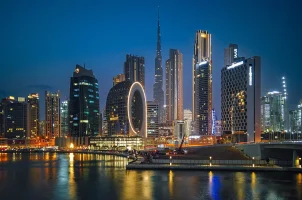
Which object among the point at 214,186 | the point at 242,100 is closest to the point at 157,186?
the point at 214,186

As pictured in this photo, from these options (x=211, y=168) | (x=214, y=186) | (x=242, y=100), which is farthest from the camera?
(x=242, y=100)

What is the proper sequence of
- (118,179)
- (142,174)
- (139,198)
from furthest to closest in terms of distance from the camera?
(142,174)
(118,179)
(139,198)

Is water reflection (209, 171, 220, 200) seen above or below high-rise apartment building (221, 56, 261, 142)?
below

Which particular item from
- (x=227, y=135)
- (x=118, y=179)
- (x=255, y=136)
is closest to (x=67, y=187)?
(x=118, y=179)

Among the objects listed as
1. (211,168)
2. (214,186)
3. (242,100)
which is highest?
(242,100)

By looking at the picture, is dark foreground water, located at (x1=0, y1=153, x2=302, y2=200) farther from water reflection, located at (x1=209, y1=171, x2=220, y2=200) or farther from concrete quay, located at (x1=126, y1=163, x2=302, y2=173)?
concrete quay, located at (x1=126, y1=163, x2=302, y2=173)

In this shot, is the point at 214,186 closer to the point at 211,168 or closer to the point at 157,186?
the point at 157,186

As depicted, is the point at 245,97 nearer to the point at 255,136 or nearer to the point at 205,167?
the point at 255,136

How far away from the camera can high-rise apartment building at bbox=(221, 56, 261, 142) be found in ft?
500

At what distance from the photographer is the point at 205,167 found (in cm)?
7844

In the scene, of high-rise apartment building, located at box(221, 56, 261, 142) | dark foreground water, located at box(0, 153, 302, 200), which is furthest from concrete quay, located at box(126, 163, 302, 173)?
high-rise apartment building, located at box(221, 56, 261, 142)

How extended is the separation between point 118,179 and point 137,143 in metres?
126

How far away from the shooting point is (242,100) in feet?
531

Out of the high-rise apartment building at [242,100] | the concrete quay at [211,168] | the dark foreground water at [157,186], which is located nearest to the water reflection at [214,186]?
the dark foreground water at [157,186]
